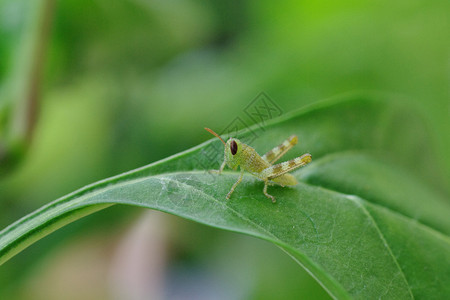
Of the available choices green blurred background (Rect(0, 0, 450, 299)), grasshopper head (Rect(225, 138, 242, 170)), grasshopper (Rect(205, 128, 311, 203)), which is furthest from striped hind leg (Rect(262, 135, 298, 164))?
green blurred background (Rect(0, 0, 450, 299))

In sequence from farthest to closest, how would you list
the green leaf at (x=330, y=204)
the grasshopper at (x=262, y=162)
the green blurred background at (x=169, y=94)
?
the green blurred background at (x=169, y=94) → the grasshopper at (x=262, y=162) → the green leaf at (x=330, y=204)

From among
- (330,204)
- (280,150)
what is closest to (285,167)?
(280,150)

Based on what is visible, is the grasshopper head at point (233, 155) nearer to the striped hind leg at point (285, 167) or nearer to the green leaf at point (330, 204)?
the green leaf at point (330, 204)

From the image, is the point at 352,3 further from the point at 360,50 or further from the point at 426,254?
the point at 426,254

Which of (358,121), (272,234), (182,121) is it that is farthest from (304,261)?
(182,121)

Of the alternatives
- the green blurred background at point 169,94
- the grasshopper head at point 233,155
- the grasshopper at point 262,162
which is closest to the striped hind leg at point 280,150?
the grasshopper at point 262,162
